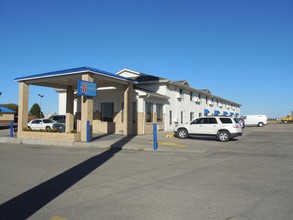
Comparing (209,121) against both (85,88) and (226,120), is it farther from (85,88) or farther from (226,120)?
(85,88)

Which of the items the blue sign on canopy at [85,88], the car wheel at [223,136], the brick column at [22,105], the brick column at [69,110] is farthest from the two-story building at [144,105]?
the car wheel at [223,136]

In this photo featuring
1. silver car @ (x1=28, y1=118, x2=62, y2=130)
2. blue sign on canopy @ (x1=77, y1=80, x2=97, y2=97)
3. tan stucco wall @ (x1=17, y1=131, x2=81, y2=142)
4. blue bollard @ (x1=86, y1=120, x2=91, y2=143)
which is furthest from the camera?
silver car @ (x1=28, y1=118, x2=62, y2=130)

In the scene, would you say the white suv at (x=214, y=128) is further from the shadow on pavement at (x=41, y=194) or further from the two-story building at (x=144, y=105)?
the shadow on pavement at (x=41, y=194)

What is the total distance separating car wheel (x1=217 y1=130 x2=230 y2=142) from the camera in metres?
18.6

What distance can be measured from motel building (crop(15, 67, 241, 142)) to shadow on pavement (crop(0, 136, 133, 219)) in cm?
734

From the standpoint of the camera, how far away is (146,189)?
254 inches

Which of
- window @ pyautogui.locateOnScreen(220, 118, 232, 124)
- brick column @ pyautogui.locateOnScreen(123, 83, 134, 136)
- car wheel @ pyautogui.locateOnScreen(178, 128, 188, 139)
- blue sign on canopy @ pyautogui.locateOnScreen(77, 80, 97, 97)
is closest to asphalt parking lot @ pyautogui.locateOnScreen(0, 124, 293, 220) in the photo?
blue sign on canopy @ pyautogui.locateOnScreen(77, 80, 97, 97)

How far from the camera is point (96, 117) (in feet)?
81.6

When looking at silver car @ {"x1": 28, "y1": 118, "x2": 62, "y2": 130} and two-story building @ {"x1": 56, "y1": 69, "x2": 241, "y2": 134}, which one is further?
silver car @ {"x1": 28, "y1": 118, "x2": 62, "y2": 130}

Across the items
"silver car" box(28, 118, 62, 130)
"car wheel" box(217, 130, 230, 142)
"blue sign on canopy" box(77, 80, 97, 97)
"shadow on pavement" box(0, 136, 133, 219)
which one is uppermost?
"blue sign on canopy" box(77, 80, 97, 97)

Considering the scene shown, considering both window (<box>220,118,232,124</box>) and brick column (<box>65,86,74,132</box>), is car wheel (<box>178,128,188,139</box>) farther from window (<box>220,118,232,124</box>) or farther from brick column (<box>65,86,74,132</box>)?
brick column (<box>65,86,74,132</box>)

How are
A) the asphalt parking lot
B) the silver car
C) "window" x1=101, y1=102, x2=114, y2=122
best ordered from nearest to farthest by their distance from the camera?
the asphalt parking lot
"window" x1=101, y1=102, x2=114, y2=122
the silver car

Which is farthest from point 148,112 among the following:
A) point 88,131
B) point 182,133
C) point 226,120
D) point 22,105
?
point 22,105

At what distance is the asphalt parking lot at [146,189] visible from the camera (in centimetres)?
489
